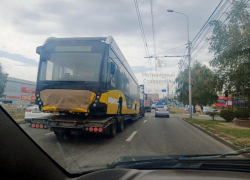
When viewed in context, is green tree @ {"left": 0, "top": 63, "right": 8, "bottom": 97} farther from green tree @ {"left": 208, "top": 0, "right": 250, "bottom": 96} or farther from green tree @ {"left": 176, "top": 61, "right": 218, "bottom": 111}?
green tree @ {"left": 176, "top": 61, "right": 218, "bottom": 111}

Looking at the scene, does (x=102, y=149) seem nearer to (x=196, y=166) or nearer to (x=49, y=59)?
(x=49, y=59)

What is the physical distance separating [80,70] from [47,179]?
5246mm

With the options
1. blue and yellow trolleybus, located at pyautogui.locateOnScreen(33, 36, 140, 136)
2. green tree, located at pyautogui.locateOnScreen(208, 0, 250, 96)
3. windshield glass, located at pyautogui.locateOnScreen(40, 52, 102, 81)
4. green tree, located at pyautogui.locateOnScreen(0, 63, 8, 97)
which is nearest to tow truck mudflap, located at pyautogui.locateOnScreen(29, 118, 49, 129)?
blue and yellow trolleybus, located at pyautogui.locateOnScreen(33, 36, 140, 136)

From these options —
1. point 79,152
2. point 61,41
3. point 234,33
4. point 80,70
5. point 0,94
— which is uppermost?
point 234,33

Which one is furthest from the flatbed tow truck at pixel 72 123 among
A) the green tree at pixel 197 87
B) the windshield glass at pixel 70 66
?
the green tree at pixel 197 87

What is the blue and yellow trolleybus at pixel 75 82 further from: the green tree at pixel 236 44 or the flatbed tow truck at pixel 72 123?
the green tree at pixel 236 44

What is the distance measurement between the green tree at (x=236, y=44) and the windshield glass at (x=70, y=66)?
5091 millimetres

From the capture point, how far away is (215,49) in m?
9.27

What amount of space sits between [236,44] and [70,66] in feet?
20.3

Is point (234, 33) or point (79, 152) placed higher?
point (234, 33)

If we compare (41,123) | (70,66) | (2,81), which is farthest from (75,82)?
(2,81)

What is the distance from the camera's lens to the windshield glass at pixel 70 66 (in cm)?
707

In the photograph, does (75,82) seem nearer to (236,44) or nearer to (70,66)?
(70,66)

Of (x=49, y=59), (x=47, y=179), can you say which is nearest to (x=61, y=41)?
(x=49, y=59)
